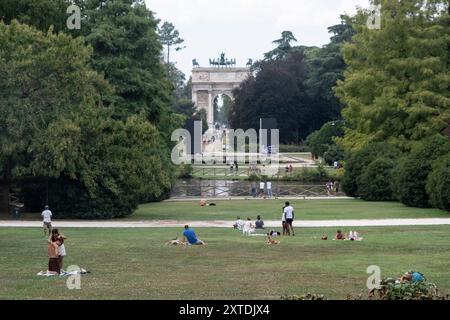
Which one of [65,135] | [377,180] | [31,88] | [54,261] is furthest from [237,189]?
[54,261]

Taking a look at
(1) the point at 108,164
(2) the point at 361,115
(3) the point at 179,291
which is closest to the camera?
(3) the point at 179,291

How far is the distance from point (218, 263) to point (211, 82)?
16772cm

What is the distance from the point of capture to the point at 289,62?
13288cm

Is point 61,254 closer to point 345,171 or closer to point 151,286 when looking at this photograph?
point 151,286

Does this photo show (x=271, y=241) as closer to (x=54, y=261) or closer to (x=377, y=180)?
(x=54, y=261)

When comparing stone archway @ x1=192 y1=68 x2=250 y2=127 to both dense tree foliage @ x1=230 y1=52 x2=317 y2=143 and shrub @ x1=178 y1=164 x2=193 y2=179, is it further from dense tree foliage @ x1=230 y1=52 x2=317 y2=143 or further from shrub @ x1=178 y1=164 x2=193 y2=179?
shrub @ x1=178 y1=164 x2=193 y2=179

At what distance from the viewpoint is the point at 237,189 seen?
224ft

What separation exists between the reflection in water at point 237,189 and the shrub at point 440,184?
56.1 feet

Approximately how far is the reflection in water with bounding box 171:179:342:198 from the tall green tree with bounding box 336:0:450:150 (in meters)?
5.99

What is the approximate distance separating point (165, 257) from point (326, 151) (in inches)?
2725

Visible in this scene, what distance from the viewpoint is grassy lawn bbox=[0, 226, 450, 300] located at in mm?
19484


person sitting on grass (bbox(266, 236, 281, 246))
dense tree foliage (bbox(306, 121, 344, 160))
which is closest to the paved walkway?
person sitting on grass (bbox(266, 236, 281, 246))

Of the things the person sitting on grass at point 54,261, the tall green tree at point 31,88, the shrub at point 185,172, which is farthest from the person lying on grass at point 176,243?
the shrub at point 185,172

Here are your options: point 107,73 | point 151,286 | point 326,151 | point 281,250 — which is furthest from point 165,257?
point 326,151
